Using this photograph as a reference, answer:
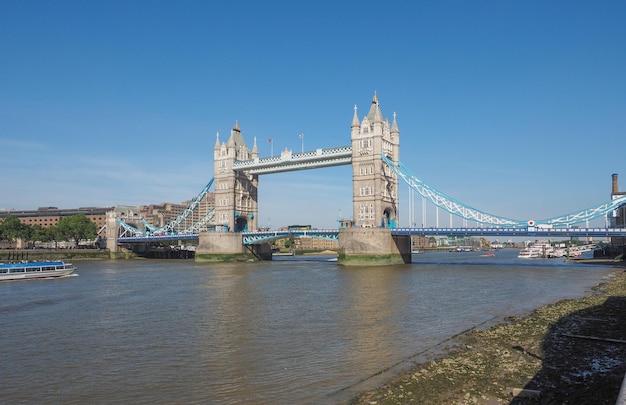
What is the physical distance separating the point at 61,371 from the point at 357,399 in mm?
9609

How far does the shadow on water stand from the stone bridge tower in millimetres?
49358

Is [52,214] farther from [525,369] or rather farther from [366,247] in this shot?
[525,369]

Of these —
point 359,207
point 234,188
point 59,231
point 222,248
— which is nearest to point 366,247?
point 359,207

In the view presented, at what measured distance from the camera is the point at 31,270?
51.6m

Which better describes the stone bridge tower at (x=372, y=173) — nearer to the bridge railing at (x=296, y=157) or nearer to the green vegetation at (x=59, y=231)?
the bridge railing at (x=296, y=157)

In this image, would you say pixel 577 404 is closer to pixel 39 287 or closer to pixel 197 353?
pixel 197 353

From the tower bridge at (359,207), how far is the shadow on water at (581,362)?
43782mm

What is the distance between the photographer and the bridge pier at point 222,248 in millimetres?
84250

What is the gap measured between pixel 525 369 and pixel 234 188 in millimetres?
79422

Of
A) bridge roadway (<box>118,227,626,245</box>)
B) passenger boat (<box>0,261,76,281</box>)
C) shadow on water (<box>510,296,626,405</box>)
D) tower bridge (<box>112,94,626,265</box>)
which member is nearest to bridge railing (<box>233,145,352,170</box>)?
tower bridge (<box>112,94,626,265</box>)

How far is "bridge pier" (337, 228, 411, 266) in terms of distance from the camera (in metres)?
66.1

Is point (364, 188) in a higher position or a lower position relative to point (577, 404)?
higher

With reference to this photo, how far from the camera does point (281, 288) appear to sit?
39.9 m

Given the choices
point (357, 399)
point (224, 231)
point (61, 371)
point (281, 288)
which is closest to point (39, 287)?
point (281, 288)
